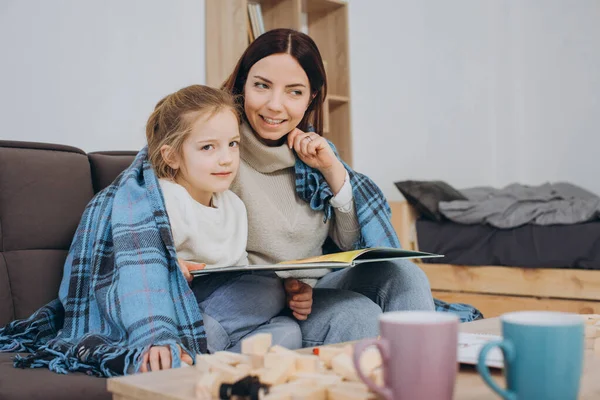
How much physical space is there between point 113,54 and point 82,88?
7.1 inches

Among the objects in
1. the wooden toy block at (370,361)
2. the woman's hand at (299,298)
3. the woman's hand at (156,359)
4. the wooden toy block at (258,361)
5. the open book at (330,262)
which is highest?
the open book at (330,262)

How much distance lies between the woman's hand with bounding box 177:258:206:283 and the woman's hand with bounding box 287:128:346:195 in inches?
14.2

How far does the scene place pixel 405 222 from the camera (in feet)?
10.3

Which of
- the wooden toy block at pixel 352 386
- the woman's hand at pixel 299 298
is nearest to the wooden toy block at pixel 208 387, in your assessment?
the wooden toy block at pixel 352 386

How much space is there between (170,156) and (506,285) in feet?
6.46

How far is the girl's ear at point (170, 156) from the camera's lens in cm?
133

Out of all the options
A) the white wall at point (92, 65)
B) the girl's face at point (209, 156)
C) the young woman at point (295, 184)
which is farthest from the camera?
the white wall at point (92, 65)

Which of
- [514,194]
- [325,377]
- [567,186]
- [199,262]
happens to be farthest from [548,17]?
[325,377]

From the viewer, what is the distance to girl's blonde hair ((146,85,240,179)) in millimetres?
1329

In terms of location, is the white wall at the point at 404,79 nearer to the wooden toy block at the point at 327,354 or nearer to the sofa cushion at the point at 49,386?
the sofa cushion at the point at 49,386

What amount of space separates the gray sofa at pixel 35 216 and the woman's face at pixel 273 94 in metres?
0.39

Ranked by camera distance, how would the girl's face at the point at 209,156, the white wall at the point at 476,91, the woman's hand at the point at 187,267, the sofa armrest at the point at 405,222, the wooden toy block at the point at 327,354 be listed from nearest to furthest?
the wooden toy block at the point at 327,354 → the woman's hand at the point at 187,267 → the girl's face at the point at 209,156 → the sofa armrest at the point at 405,222 → the white wall at the point at 476,91

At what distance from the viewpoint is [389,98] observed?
3625mm

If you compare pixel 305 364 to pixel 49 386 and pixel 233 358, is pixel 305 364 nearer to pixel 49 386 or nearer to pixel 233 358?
pixel 233 358
